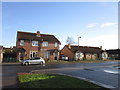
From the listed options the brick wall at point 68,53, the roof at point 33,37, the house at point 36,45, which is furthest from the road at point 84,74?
the brick wall at point 68,53

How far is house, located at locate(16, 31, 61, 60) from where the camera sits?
128ft

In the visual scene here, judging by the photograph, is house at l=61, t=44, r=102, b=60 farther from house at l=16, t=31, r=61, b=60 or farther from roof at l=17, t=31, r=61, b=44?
roof at l=17, t=31, r=61, b=44

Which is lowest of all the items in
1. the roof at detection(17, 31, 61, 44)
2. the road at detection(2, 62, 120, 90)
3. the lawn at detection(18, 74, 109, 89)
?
the road at detection(2, 62, 120, 90)

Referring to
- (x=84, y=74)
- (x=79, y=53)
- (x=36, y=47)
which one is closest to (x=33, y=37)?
(x=36, y=47)

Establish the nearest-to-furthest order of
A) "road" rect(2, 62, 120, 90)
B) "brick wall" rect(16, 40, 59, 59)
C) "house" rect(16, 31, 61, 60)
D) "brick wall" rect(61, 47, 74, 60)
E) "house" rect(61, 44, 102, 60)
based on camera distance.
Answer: "road" rect(2, 62, 120, 90), "house" rect(16, 31, 61, 60), "brick wall" rect(16, 40, 59, 59), "house" rect(61, 44, 102, 60), "brick wall" rect(61, 47, 74, 60)

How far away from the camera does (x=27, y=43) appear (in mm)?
39875

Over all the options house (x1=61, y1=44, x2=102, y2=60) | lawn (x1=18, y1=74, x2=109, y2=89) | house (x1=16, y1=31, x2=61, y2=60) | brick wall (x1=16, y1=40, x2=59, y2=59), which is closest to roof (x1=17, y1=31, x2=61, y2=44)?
house (x1=16, y1=31, x2=61, y2=60)

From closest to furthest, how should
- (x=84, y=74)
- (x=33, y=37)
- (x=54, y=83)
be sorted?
(x=54, y=83) → (x=84, y=74) → (x=33, y=37)

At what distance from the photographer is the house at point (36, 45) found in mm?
38922

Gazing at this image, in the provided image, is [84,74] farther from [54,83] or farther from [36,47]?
[36,47]

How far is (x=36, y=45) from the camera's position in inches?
1615

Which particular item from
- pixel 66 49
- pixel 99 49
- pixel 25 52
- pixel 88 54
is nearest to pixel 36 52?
pixel 25 52

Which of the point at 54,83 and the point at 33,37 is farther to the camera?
the point at 33,37

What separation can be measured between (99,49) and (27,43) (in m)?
33.5
